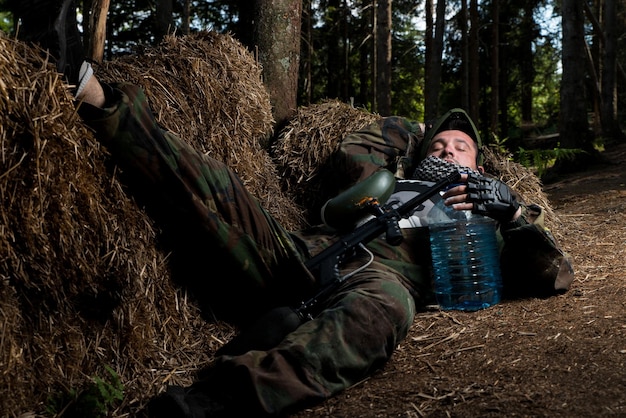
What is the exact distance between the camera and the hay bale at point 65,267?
2.37 meters

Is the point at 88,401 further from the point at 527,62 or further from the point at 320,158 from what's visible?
the point at 527,62

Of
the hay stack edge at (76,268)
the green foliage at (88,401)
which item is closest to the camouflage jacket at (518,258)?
the hay stack edge at (76,268)

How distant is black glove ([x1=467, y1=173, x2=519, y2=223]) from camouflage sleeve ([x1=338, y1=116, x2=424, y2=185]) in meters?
0.95

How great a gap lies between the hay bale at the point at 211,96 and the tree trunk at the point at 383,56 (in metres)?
6.72

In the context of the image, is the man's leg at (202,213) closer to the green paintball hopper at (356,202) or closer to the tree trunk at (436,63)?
the green paintball hopper at (356,202)

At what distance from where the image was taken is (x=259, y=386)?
2.46 meters

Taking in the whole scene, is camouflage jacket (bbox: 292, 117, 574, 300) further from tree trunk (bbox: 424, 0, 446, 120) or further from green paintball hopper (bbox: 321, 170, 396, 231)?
tree trunk (bbox: 424, 0, 446, 120)

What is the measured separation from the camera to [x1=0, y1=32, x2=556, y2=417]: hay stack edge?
7.78ft

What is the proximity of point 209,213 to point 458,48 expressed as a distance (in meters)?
22.4

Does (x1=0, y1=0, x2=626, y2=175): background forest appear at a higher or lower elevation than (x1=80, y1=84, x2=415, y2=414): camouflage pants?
higher

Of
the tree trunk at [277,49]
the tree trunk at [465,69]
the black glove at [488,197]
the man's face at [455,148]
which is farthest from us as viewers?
the tree trunk at [465,69]

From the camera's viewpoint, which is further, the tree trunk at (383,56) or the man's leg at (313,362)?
the tree trunk at (383,56)

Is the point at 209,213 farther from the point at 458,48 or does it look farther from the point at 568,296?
the point at 458,48

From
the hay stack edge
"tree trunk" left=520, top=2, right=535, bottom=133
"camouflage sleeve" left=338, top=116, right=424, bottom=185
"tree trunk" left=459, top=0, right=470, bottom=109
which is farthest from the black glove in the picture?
"tree trunk" left=520, top=2, right=535, bottom=133
